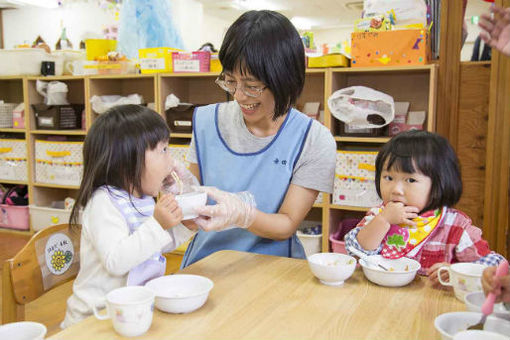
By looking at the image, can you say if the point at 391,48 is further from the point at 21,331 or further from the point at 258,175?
the point at 21,331

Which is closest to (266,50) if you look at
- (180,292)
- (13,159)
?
(180,292)

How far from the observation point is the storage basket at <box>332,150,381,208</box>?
9.04 feet

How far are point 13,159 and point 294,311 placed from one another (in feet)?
12.0

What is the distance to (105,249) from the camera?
1.04 metres

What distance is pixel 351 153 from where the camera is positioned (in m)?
2.79

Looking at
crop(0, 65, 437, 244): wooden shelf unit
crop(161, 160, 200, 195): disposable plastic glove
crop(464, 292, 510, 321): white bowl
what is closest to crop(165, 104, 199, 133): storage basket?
crop(0, 65, 437, 244): wooden shelf unit

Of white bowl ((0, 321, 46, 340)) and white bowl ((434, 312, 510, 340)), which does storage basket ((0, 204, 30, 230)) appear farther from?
white bowl ((434, 312, 510, 340))

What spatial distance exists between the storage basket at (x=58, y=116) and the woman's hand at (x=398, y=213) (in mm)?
3042

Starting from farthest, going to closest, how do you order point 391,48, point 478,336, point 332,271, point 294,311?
point 391,48 → point 332,271 → point 294,311 → point 478,336

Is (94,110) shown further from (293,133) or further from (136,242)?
(136,242)

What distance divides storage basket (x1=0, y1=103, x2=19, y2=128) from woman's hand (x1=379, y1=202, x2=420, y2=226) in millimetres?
3679

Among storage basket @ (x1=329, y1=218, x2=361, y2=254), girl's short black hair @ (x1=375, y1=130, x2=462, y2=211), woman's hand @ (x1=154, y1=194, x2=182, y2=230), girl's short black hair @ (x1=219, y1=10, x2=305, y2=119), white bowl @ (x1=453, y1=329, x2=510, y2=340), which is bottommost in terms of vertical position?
storage basket @ (x1=329, y1=218, x2=361, y2=254)

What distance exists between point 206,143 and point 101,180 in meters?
0.37

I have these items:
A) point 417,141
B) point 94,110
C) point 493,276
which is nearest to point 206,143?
point 417,141
